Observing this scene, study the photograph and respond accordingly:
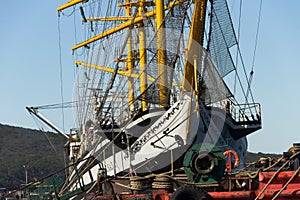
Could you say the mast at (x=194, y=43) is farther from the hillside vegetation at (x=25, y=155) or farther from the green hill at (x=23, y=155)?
the green hill at (x=23, y=155)

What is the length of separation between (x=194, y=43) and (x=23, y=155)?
94.7 m

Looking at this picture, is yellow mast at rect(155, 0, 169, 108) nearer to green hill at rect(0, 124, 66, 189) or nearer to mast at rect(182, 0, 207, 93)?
mast at rect(182, 0, 207, 93)

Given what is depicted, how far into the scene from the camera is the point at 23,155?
11150cm

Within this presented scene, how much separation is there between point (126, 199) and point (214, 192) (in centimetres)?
242

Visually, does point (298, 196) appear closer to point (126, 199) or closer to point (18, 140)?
point (126, 199)

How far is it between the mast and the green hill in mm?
48435

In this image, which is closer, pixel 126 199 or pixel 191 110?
pixel 126 199

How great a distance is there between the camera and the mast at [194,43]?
20.8m

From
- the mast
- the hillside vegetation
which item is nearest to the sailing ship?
the mast

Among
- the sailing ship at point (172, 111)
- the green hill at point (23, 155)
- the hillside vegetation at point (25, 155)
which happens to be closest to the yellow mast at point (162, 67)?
the sailing ship at point (172, 111)

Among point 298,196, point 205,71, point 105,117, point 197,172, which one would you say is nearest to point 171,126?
point 205,71

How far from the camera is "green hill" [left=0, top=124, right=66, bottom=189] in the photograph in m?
86.1

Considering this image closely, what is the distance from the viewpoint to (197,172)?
1323cm

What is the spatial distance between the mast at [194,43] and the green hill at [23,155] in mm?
48435
